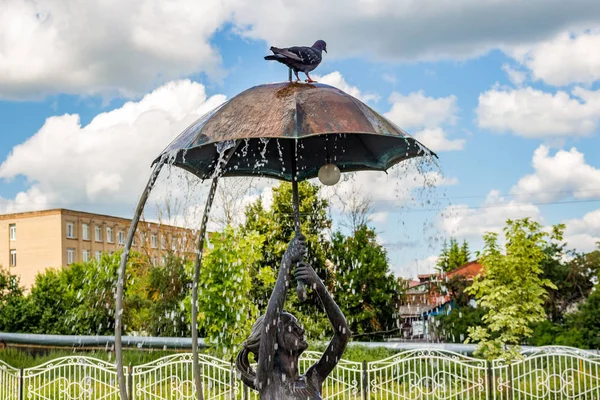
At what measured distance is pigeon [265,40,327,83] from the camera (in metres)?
4.97

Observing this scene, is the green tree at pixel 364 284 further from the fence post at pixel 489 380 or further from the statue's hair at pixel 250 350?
the statue's hair at pixel 250 350

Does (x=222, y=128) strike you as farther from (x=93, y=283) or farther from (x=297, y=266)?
(x=93, y=283)

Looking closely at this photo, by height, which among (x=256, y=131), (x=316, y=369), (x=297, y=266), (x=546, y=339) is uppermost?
(x=256, y=131)

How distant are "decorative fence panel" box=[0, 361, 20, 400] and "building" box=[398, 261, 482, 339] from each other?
479 inches

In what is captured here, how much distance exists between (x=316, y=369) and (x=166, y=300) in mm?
18277

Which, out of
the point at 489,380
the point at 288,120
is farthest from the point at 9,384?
the point at 288,120

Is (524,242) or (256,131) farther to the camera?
(524,242)

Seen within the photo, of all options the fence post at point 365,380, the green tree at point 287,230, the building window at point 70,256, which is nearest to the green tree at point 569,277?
the green tree at point 287,230

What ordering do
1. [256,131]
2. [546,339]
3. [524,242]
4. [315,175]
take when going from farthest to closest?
[546,339] < [524,242] < [315,175] < [256,131]

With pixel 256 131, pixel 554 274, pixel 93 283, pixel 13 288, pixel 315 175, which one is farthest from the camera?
pixel 13 288

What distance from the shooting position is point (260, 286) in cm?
1931

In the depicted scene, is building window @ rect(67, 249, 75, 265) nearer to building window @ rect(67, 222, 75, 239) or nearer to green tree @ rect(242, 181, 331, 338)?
building window @ rect(67, 222, 75, 239)

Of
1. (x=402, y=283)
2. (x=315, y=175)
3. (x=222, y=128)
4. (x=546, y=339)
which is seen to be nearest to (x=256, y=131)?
(x=222, y=128)

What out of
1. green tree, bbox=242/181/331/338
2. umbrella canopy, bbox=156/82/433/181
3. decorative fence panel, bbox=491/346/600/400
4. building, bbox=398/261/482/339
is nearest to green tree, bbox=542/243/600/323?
building, bbox=398/261/482/339
